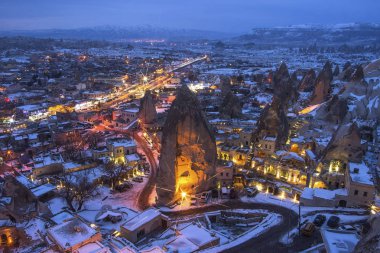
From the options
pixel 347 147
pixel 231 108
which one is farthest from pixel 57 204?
pixel 231 108

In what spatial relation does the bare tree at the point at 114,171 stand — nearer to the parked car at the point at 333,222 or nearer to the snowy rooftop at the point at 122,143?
the snowy rooftop at the point at 122,143

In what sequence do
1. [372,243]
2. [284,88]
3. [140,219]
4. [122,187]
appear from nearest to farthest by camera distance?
[372,243] → [140,219] → [122,187] → [284,88]

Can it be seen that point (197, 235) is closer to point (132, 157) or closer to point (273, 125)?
point (132, 157)

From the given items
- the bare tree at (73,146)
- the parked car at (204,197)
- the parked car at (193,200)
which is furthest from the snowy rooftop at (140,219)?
the bare tree at (73,146)

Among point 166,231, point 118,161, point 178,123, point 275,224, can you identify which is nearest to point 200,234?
point 166,231

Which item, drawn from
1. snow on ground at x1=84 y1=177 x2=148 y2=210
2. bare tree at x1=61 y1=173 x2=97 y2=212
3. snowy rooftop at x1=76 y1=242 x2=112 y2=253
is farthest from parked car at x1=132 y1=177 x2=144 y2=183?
snowy rooftop at x1=76 y1=242 x2=112 y2=253

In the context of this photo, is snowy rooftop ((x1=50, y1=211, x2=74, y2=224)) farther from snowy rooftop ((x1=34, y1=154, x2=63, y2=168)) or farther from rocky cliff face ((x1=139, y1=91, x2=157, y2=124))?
rocky cliff face ((x1=139, y1=91, x2=157, y2=124))
